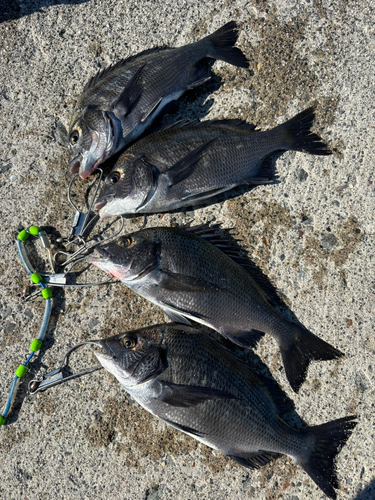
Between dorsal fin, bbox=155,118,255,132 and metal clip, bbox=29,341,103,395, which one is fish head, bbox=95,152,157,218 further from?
metal clip, bbox=29,341,103,395

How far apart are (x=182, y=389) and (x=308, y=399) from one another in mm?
916

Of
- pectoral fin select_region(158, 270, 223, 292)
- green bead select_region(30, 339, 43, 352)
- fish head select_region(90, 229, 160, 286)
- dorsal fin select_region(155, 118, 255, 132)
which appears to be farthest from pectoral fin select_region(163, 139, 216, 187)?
green bead select_region(30, 339, 43, 352)

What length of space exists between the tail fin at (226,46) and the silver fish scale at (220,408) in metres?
2.07

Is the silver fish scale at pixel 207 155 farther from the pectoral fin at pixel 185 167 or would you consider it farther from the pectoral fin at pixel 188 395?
the pectoral fin at pixel 188 395

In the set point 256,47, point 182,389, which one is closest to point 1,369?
point 182,389

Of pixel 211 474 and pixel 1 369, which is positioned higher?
pixel 1 369

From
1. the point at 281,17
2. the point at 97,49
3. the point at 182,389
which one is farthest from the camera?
the point at 97,49

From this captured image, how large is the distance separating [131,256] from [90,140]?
91cm

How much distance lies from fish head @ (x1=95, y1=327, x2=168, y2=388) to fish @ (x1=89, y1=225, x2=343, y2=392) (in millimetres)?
217

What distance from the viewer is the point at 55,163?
10.1 ft

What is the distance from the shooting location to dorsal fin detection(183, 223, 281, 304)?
2643 mm

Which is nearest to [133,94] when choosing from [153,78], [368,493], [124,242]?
[153,78]

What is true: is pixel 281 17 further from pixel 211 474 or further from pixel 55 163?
pixel 211 474

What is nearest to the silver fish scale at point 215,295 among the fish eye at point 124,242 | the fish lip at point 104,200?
the fish eye at point 124,242
